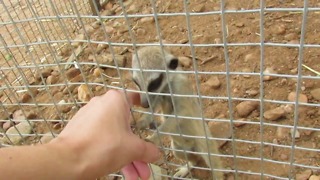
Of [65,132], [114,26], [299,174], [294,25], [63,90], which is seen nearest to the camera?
[65,132]

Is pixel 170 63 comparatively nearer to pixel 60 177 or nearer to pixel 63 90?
pixel 60 177

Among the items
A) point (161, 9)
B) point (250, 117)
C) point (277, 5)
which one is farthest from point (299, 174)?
point (161, 9)

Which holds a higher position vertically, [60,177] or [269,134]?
[60,177]

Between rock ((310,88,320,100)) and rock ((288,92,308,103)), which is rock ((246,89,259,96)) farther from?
rock ((310,88,320,100))

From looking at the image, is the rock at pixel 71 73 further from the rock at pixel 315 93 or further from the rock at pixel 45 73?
the rock at pixel 315 93

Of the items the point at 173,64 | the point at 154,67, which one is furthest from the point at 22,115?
the point at 173,64

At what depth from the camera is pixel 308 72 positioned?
297 centimetres

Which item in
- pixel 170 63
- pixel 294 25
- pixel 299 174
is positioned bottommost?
pixel 299 174

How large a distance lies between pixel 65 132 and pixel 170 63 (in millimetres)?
1093

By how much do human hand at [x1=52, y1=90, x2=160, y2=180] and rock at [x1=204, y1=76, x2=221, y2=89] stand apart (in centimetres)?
164

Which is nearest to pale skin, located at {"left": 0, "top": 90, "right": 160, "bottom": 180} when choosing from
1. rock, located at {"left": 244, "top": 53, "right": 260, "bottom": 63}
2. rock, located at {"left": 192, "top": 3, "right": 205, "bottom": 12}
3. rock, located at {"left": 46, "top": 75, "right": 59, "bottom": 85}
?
rock, located at {"left": 244, "top": 53, "right": 260, "bottom": 63}

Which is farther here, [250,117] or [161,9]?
[161,9]

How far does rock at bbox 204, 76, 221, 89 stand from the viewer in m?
3.17

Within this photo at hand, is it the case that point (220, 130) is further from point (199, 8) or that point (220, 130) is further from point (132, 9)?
point (132, 9)
